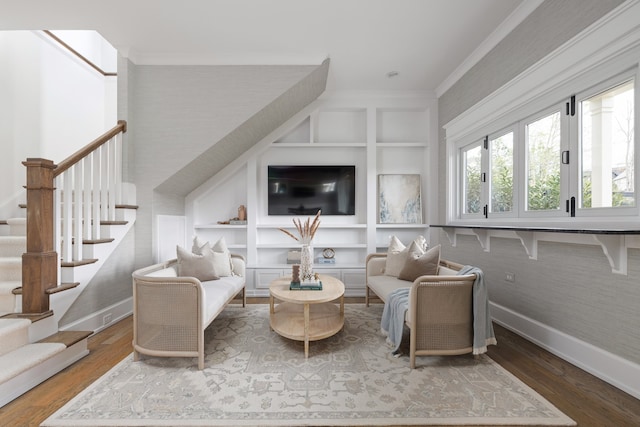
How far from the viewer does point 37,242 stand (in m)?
2.00

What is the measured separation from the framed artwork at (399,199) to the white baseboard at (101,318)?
332 cm

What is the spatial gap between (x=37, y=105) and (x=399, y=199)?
4.72 metres

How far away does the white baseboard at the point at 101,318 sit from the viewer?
7.62 ft

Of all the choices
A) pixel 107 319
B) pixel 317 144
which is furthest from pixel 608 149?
pixel 107 319

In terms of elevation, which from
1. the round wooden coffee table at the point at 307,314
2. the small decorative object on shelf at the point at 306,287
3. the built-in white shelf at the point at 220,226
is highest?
the built-in white shelf at the point at 220,226

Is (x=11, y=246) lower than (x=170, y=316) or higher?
higher

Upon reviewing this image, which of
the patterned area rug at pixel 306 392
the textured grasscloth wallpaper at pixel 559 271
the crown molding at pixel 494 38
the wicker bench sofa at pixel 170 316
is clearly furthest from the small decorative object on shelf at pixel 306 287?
the crown molding at pixel 494 38

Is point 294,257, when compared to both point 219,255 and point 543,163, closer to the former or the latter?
point 219,255

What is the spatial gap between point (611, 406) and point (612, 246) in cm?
92

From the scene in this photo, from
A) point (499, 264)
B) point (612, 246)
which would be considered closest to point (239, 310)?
point (499, 264)

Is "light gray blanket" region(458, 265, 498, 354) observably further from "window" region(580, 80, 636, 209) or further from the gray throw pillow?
"window" region(580, 80, 636, 209)

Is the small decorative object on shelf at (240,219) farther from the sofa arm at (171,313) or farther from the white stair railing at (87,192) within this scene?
the sofa arm at (171,313)

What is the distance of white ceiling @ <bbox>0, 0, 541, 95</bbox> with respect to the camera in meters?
2.32

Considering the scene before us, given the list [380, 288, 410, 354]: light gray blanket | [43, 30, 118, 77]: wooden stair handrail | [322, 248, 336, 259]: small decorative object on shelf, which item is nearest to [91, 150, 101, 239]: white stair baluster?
[43, 30, 118, 77]: wooden stair handrail
